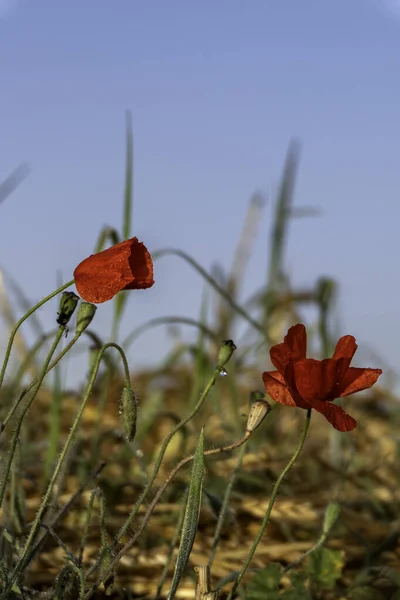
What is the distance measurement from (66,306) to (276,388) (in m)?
0.28

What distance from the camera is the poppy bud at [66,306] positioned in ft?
3.79

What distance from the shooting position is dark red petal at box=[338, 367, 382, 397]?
1.18 meters

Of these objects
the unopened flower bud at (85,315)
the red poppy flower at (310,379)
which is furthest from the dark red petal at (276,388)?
Answer: the unopened flower bud at (85,315)

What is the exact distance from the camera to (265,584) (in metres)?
1.52

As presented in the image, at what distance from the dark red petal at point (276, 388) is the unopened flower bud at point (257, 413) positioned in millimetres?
24

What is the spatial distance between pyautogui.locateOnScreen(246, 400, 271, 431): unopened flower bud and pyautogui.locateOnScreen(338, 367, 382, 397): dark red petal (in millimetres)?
108

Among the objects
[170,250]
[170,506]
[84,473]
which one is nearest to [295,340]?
[170,250]

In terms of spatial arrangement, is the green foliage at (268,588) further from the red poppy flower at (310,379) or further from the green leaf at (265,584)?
the red poppy flower at (310,379)

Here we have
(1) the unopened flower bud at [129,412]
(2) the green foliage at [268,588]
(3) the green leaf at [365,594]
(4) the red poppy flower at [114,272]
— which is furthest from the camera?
(3) the green leaf at [365,594]

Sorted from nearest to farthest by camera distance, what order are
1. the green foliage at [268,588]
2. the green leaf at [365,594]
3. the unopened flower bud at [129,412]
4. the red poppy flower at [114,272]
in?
the red poppy flower at [114,272] → the unopened flower bud at [129,412] → the green foliage at [268,588] → the green leaf at [365,594]

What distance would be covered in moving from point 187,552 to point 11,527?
0.60 m

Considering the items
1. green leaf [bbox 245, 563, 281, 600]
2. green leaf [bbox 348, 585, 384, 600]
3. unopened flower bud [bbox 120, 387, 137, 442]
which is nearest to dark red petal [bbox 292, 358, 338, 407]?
unopened flower bud [bbox 120, 387, 137, 442]

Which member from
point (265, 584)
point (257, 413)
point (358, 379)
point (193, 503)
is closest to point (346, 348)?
point (358, 379)

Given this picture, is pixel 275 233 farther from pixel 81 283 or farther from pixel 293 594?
pixel 81 283
